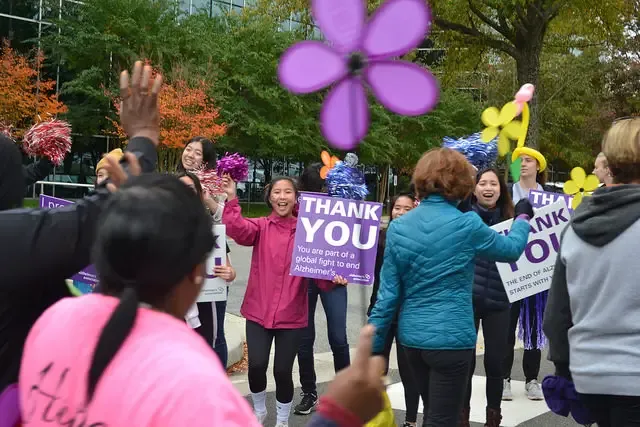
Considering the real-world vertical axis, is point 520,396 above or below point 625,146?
below

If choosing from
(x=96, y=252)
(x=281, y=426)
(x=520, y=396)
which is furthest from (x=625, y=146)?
(x=520, y=396)

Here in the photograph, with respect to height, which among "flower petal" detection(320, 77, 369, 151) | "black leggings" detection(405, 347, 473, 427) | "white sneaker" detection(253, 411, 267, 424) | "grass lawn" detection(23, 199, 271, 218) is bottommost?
"grass lawn" detection(23, 199, 271, 218)

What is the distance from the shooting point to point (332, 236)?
5.15 meters

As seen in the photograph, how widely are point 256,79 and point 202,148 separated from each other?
20.5 meters

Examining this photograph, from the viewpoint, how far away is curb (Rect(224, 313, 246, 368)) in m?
6.48

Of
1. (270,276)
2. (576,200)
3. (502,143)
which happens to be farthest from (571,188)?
(270,276)

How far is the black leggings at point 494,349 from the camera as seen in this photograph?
15.8ft

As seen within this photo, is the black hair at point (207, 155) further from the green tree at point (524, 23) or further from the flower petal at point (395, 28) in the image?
the green tree at point (524, 23)

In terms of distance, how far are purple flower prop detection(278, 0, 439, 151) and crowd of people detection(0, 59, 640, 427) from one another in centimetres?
37

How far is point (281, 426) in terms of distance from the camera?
4719 mm

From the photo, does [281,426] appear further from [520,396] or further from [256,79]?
[256,79]

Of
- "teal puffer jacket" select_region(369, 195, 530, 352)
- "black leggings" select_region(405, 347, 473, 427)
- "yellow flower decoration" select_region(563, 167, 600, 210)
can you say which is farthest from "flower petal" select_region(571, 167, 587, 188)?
"black leggings" select_region(405, 347, 473, 427)

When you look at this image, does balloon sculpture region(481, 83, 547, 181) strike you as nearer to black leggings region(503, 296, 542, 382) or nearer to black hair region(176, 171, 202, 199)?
black hair region(176, 171, 202, 199)

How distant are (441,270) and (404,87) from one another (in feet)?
6.16
